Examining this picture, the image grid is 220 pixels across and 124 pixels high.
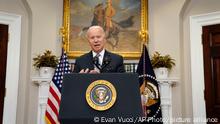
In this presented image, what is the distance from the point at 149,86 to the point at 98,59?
2.70 m

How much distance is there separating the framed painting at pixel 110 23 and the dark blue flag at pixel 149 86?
0.42 meters

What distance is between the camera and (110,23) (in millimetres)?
5301

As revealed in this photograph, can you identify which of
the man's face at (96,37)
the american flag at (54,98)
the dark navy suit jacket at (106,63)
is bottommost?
the american flag at (54,98)

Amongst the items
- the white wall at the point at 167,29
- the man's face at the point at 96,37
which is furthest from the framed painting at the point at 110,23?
the man's face at the point at 96,37

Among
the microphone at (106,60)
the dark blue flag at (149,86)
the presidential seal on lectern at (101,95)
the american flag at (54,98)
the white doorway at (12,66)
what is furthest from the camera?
the white doorway at (12,66)

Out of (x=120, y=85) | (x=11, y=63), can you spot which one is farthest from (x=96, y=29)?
(x=11, y=63)

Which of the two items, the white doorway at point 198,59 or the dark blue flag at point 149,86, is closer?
the dark blue flag at point 149,86

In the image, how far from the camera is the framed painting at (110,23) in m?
5.18

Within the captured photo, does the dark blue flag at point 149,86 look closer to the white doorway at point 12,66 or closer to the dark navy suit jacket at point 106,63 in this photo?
the white doorway at point 12,66

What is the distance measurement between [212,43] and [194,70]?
56cm

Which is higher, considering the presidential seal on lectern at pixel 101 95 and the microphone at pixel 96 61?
the microphone at pixel 96 61

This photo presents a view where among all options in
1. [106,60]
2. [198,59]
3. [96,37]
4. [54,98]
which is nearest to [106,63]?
[106,60]

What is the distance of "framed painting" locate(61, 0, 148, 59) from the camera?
17.0ft

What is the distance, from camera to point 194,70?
4914 millimetres
